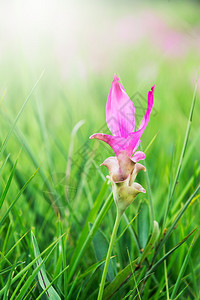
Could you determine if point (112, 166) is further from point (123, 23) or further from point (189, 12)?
point (189, 12)

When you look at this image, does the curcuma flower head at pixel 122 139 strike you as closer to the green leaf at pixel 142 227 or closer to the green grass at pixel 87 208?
the green grass at pixel 87 208

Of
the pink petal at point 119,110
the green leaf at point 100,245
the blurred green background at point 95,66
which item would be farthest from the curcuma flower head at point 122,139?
the blurred green background at point 95,66

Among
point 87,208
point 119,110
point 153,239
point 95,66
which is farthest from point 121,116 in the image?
point 95,66

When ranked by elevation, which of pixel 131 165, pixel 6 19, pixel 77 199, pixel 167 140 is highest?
pixel 6 19

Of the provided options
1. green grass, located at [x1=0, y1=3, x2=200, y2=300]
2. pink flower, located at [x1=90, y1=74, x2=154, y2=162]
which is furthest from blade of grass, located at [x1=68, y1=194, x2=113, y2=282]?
pink flower, located at [x1=90, y1=74, x2=154, y2=162]

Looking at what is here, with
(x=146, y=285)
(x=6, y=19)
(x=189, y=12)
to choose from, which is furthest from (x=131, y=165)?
(x=189, y=12)

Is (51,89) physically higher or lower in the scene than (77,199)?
higher

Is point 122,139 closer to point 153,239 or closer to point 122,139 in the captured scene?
point 122,139
